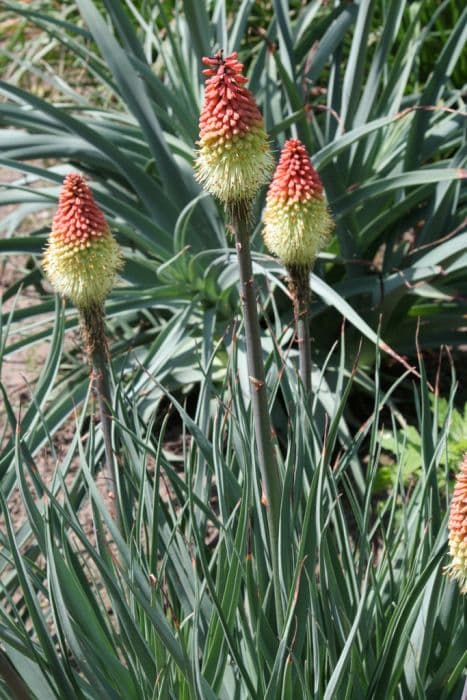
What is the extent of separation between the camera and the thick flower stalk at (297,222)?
1.97 metres

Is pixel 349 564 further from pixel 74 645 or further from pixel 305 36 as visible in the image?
pixel 305 36

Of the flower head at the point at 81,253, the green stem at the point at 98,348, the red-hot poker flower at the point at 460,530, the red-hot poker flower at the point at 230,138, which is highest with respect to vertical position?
the red-hot poker flower at the point at 230,138

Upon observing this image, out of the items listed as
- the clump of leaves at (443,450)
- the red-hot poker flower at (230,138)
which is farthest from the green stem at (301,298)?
the clump of leaves at (443,450)

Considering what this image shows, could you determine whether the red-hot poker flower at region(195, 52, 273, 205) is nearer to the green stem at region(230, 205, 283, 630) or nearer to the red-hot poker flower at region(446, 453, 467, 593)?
the green stem at region(230, 205, 283, 630)

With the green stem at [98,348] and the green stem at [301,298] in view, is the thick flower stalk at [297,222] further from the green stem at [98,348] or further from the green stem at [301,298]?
the green stem at [98,348]

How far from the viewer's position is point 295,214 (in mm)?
1983

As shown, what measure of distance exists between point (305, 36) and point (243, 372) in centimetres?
159

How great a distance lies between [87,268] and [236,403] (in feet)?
1.38

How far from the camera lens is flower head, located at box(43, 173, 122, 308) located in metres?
1.98

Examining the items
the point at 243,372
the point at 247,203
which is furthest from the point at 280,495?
the point at 243,372

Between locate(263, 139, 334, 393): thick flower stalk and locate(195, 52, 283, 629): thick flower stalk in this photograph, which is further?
locate(263, 139, 334, 393): thick flower stalk

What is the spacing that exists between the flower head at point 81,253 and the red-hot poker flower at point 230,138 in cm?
43

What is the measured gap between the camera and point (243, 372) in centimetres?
329

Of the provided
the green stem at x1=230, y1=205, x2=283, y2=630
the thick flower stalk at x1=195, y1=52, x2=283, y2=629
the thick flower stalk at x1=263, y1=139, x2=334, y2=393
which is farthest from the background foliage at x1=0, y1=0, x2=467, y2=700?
the thick flower stalk at x1=195, y1=52, x2=283, y2=629
